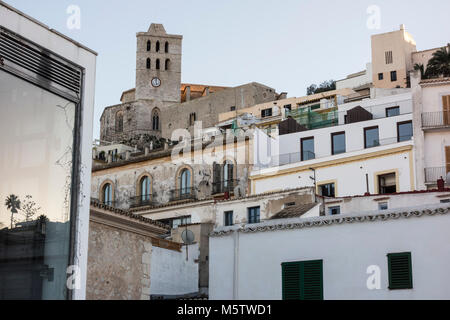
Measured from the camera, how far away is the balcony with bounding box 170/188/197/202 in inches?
1901

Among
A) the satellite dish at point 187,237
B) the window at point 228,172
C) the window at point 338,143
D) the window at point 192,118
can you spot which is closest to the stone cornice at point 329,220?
the satellite dish at point 187,237

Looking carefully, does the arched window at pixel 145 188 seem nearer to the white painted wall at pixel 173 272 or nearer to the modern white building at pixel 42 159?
the white painted wall at pixel 173 272

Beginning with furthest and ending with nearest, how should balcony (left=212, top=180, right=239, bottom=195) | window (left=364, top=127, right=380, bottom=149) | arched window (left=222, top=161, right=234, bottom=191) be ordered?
arched window (left=222, top=161, right=234, bottom=191)
balcony (left=212, top=180, right=239, bottom=195)
window (left=364, top=127, right=380, bottom=149)

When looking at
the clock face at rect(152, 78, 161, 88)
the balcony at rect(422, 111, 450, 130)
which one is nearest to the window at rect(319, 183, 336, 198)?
the balcony at rect(422, 111, 450, 130)

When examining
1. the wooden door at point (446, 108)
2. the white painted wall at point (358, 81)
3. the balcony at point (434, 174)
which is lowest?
the balcony at point (434, 174)

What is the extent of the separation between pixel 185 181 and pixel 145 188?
10.2 ft

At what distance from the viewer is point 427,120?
133 ft

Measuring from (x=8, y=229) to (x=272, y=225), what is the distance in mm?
10696

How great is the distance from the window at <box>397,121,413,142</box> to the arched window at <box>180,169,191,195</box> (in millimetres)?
13378

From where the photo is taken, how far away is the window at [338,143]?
43406mm

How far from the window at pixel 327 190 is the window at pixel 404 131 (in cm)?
478

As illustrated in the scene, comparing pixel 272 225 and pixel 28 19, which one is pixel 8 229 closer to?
pixel 28 19

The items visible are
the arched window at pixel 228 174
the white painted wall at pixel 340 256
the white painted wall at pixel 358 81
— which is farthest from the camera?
the white painted wall at pixel 358 81

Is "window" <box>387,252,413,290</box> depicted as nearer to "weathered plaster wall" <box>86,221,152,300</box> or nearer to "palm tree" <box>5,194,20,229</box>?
"weathered plaster wall" <box>86,221,152,300</box>
